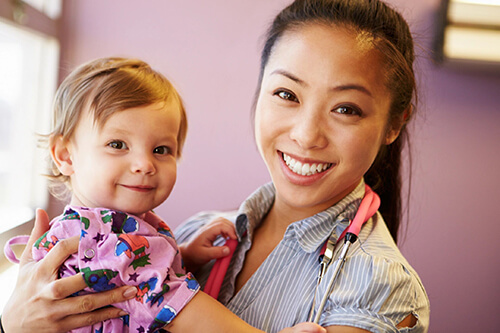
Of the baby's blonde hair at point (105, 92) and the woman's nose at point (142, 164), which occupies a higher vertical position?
the baby's blonde hair at point (105, 92)

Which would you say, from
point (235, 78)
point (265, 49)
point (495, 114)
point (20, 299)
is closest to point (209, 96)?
point (235, 78)

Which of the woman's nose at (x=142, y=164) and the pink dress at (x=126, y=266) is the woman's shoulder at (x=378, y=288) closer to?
the pink dress at (x=126, y=266)

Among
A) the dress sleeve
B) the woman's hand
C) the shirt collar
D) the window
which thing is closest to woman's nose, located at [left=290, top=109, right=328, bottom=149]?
the shirt collar

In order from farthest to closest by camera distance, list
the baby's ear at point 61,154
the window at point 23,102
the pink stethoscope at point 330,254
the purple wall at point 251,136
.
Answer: the purple wall at point 251,136, the window at point 23,102, the baby's ear at point 61,154, the pink stethoscope at point 330,254

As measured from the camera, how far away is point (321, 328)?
1.05m

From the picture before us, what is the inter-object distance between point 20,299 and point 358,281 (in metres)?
0.77

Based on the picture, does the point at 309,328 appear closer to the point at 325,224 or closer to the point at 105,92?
the point at 325,224

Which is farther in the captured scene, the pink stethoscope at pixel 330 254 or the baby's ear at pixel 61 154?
the baby's ear at pixel 61 154

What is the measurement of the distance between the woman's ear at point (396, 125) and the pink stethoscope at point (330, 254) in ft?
0.52

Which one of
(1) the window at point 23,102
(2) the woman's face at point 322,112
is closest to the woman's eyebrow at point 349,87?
(2) the woman's face at point 322,112

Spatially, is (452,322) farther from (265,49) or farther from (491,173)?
(265,49)

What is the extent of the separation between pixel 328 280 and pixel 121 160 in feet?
1.83

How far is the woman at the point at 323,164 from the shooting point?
1131 millimetres

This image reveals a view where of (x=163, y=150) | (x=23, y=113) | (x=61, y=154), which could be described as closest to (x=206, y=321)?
(x=163, y=150)
